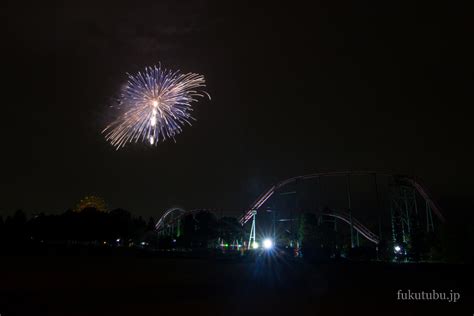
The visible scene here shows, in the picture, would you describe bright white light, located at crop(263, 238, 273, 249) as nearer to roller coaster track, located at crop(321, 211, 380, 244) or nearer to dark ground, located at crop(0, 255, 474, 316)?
roller coaster track, located at crop(321, 211, 380, 244)

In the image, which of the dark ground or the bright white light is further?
the bright white light

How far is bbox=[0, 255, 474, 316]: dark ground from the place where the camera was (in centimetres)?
1215

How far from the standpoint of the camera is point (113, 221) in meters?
72.7

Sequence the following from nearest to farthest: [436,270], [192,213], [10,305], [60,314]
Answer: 1. [60,314]
2. [10,305]
3. [436,270]
4. [192,213]

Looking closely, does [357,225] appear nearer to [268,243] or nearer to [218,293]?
[268,243]

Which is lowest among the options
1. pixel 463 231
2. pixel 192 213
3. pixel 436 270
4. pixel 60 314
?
pixel 60 314

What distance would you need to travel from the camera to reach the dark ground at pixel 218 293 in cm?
1215

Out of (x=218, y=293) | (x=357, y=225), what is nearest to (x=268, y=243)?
(x=357, y=225)

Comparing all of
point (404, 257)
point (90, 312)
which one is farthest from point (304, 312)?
point (404, 257)

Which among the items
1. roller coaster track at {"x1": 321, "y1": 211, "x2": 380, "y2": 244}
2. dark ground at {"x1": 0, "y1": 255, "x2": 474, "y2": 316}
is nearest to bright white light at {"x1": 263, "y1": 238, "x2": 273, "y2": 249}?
roller coaster track at {"x1": 321, "y1": 211, "x2": 380, "y2": 244}

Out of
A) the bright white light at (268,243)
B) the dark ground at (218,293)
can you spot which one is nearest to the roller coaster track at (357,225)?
the bright white light at (268,243)

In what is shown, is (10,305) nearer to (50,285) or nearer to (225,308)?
(50,285)

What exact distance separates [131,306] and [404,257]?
130 ft

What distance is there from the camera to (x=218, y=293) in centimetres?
1511
